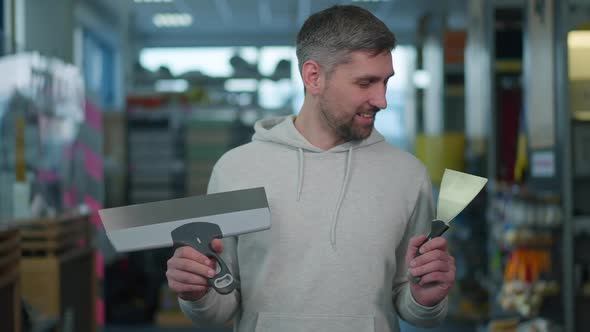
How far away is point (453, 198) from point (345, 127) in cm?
32

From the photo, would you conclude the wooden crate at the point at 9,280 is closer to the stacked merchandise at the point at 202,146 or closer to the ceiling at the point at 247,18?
the stacked merchandise at the point at 202,146

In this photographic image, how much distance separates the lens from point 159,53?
17141 millimetres

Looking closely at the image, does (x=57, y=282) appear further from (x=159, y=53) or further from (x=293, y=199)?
(x=159, y=53)

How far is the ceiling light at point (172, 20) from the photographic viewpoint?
48.8ft

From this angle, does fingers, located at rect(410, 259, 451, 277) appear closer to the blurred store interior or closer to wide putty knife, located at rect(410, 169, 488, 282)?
wide putty knife, located at rect(410, 169, 488, 282)

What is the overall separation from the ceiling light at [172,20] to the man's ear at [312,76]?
43.0ft

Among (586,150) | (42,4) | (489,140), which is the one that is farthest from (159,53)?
(586,150)

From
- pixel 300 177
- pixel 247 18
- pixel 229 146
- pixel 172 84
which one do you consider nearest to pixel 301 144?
pixel 300 177

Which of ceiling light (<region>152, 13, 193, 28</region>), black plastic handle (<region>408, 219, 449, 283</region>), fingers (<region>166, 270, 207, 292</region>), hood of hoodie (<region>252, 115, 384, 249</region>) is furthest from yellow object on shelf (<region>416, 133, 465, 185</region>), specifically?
ceiling light (<region>152, 13, 193, 28</region>)

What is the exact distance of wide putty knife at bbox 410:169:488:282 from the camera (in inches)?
67.6

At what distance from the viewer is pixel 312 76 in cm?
197

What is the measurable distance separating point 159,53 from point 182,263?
1584 centimetres

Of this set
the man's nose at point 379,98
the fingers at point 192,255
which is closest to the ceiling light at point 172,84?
the man's nose at point 379,98

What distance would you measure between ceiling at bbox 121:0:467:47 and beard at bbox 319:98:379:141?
10.4 meters
